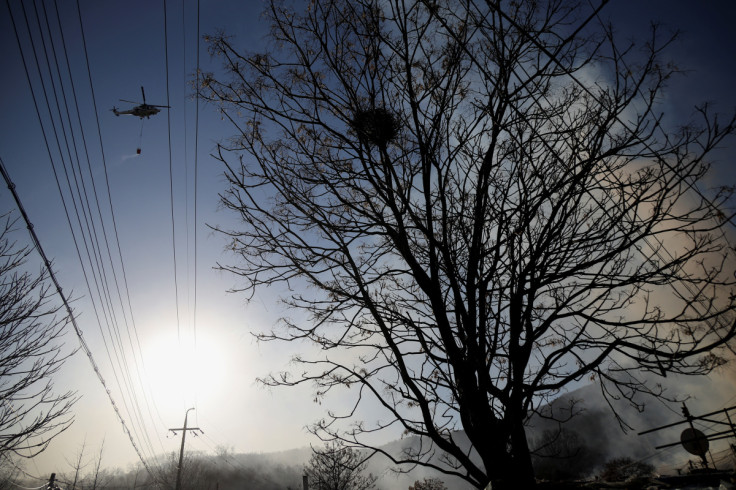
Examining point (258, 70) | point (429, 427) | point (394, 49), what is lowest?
point (429, 427)

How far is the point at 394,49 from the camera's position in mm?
3170

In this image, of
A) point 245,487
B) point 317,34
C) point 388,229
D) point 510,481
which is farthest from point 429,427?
point 245,487

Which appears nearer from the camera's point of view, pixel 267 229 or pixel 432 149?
pixel 432 149

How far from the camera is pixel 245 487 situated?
9025 cm

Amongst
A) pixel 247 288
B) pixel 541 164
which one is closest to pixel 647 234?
pixel 541 164

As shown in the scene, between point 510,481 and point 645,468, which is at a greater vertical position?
point 510,481

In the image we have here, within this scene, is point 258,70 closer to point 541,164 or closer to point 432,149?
point 432,149

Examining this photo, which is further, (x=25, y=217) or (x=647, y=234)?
(x=25, y=217)

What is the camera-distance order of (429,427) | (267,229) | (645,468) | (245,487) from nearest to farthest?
1. (429,427)
2. (267,229)
3. (645,468)
4. (245,487)

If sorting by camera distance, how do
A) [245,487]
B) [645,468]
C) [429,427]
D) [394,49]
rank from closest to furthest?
[429,427], [394,49], [645,468], [245,487]

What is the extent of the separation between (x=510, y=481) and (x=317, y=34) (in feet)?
13.5

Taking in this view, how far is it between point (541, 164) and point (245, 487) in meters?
115

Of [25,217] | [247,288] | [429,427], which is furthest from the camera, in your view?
[25,217]

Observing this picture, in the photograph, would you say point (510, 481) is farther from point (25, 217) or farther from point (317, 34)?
point (25, 217)
